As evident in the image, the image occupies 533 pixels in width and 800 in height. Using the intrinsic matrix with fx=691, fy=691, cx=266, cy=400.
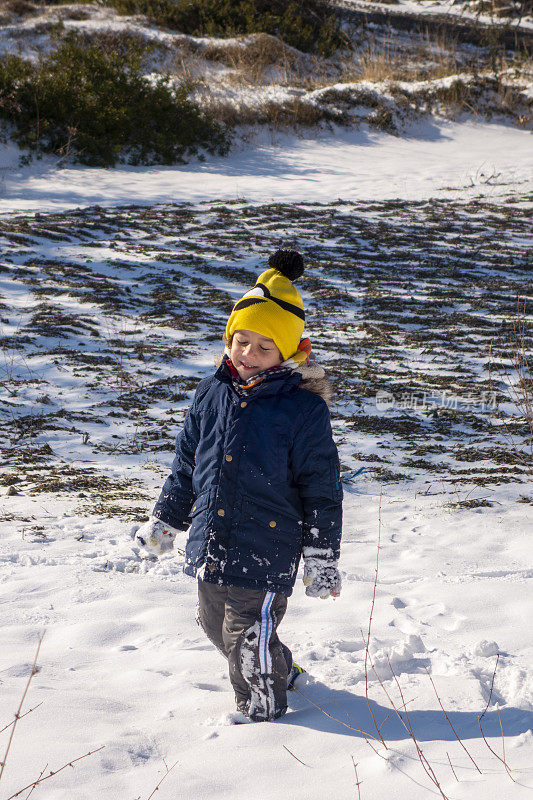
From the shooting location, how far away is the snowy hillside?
6.72ft

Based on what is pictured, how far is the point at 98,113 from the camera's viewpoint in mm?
14320

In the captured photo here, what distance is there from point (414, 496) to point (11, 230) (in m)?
7.71

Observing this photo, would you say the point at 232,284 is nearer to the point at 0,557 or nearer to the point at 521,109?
the point at 0,557

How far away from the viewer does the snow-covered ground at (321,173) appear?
12953 millimetres

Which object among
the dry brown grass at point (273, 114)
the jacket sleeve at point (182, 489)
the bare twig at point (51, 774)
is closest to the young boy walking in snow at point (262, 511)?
the jacket sleeve at point (182, 489)

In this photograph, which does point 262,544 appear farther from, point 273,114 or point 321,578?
point 273,114

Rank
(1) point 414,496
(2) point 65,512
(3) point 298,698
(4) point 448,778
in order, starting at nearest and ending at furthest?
(4) point 448,778 < (3) point 298,698 < (2) point 65,512 < (1) point 414,496

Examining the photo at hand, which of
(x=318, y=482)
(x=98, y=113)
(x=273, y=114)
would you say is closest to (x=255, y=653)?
(x=318, y=482)

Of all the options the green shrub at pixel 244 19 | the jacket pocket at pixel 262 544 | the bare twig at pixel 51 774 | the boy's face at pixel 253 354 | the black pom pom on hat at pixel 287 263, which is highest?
the green shrub at pixel 244 19

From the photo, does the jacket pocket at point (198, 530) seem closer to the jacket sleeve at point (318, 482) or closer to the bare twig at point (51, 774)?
the jacket sleeve at point (318, 482)

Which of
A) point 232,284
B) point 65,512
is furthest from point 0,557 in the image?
point 232,284

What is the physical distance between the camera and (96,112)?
47.1 feet

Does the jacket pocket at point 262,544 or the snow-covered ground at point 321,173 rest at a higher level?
the snow-covered ground at point 321,173

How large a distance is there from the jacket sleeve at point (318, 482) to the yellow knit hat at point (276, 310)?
0.32 meters
